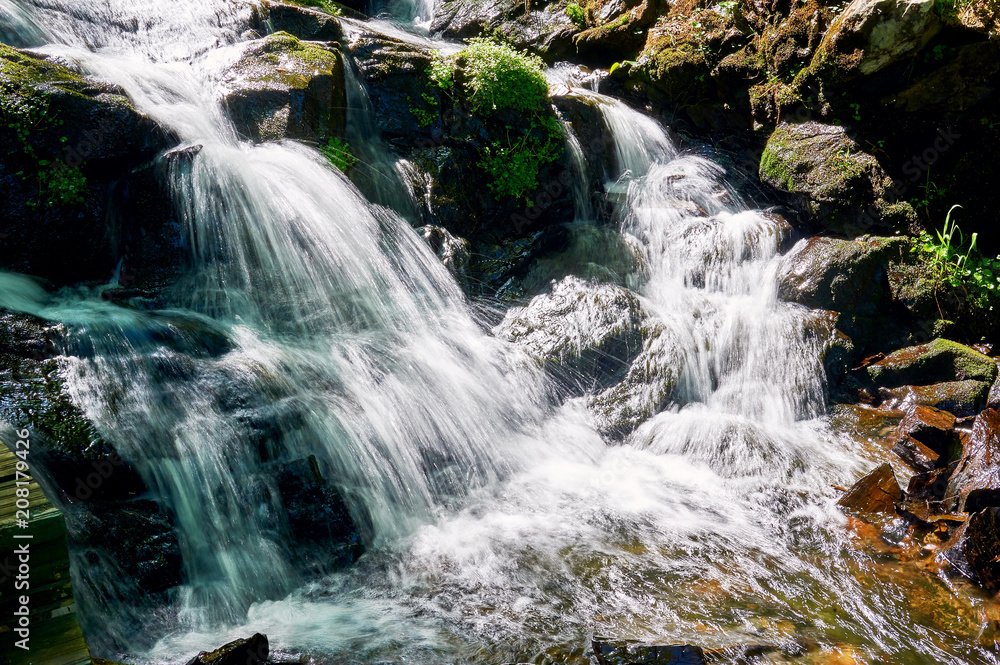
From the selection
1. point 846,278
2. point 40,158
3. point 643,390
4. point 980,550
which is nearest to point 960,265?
point 846,278

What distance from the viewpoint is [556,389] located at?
658 cm

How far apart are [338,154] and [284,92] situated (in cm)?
95

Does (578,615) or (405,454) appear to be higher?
(405,454)

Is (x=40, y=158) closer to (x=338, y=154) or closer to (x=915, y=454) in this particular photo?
(x=338, y=154)

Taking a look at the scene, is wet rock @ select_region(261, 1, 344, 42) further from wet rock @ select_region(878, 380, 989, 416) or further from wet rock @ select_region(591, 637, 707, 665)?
wet rock @ select_region(878, 380, 989, 416)

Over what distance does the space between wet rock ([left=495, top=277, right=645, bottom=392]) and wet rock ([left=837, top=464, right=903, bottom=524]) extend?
2507mm

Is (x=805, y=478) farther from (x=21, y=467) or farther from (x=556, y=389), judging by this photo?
(x=21, y=467)

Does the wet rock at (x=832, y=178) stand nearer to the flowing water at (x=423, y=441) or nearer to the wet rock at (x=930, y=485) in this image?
the flowing water at (x=423, y=441)

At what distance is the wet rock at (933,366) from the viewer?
6.38 m

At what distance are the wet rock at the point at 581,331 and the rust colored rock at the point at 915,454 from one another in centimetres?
269

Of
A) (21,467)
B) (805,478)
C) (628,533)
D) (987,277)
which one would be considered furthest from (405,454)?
(987,277)

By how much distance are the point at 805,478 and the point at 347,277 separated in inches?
200

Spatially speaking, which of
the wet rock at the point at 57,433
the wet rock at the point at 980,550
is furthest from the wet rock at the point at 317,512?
the wet rock at the point at 980,550

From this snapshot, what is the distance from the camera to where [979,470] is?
4660 mm
